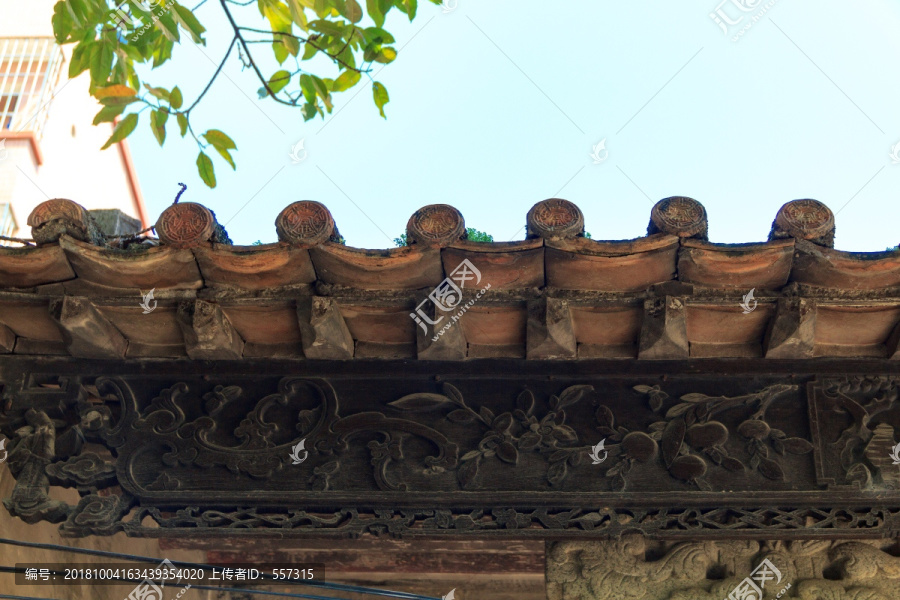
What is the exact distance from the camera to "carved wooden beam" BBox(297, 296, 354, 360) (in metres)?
3.61

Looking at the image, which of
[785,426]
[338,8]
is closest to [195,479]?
[338,8]

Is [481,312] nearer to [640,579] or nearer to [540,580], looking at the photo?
[640,579]

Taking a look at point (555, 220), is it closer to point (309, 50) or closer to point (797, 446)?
point (797, 446)

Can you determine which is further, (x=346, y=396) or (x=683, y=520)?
(x=346, y=396)

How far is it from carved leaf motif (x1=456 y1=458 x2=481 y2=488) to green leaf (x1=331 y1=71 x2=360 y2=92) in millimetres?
1919

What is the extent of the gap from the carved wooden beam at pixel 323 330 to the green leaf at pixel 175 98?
142cm

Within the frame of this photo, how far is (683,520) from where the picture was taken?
3.64 meters

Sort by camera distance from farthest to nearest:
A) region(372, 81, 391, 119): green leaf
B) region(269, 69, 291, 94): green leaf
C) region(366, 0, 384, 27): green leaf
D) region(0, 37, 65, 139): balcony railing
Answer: region(0, 37, 65, 139): balcony railing → region(269, 69, 291, 94): green leaf → region(372, 81, 391, 119): green leaf → region(366, 0, 384, 27): green leaf

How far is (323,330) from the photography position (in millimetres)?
3668

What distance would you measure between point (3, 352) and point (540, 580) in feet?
9.06

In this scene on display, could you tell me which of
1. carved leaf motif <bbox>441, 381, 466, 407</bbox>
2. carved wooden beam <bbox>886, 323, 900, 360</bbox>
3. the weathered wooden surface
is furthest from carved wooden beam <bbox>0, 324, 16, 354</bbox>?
carved wooden beam <bbox>886, 323, 900, 360</bbox>

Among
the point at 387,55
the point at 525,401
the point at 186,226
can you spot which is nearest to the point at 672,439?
the point at 525,401

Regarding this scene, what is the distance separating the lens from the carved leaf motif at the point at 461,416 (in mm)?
3859

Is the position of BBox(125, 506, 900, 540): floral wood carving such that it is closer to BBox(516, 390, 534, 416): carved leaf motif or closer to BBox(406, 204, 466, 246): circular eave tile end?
BBox(516, 390, 534, 416): carved leaf motif
